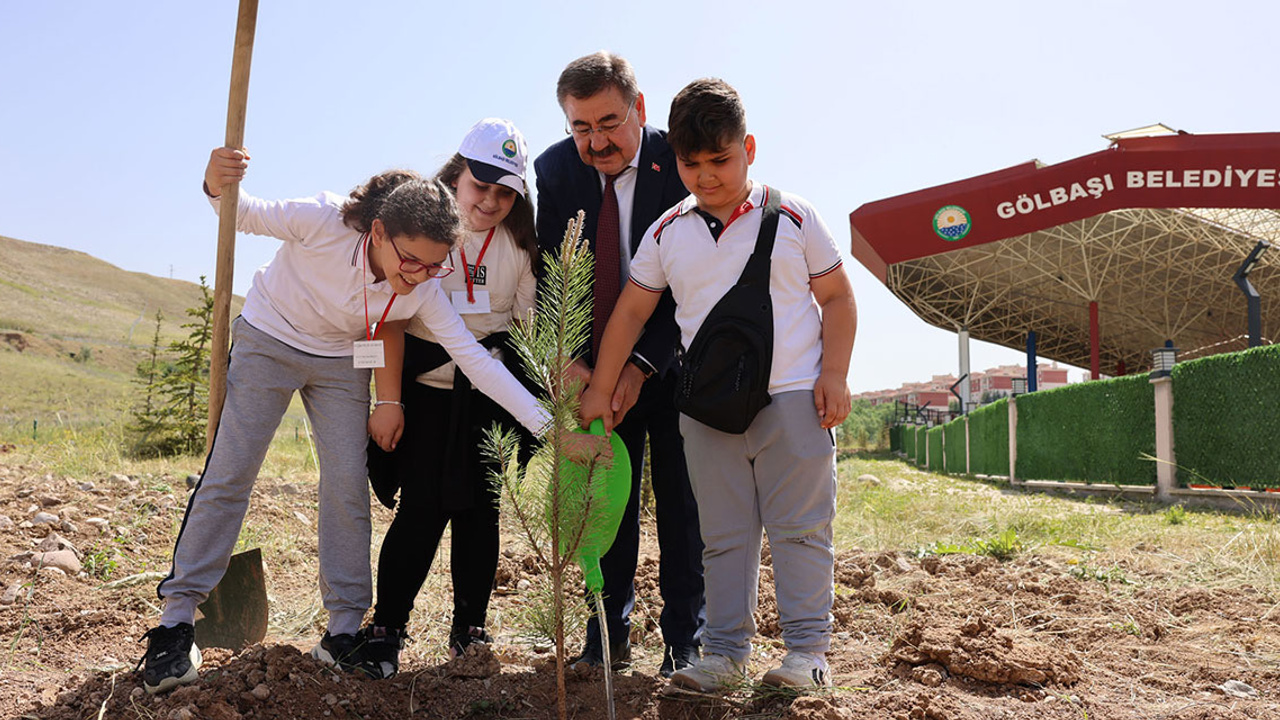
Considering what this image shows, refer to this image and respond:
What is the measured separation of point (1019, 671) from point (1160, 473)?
869 cm

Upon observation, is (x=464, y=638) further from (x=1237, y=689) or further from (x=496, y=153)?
(x=1237, y=689)

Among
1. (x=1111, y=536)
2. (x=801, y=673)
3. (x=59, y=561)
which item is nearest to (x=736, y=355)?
(x=801, y=673)

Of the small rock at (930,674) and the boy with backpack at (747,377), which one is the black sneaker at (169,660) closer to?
the boy with backpack at (747,377)

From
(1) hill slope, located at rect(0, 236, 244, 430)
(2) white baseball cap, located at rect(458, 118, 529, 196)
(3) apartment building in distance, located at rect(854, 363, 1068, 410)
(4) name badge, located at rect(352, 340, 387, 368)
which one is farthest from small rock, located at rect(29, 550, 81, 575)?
(3) apartment building in distance, located at rect(854, 363, 1068, 410)

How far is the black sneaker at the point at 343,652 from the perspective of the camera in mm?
2402

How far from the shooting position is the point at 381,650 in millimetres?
2506

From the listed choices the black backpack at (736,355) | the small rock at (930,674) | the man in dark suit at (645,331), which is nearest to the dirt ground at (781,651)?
the small rock at (930,674)

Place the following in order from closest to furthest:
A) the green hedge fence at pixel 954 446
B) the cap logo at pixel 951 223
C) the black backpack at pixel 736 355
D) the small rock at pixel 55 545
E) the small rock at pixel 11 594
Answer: the black backpack at pixel 736 355 < the small rock at pixel 11 594 < the small rock at pixel 55 545 < the green hedge fence at pixel 954 446 < the cap logo at pixel 951 223

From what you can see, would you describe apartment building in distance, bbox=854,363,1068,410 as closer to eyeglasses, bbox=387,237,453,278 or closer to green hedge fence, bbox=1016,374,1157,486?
green hedge fence, bbox=1016,374,1157,486

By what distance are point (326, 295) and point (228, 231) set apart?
50 cm

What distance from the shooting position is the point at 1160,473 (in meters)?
9.61

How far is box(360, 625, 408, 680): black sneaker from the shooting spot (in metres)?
2.42

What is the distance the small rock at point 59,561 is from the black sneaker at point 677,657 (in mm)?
2902

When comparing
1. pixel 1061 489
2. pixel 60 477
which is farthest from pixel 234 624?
pixel 1061 489
